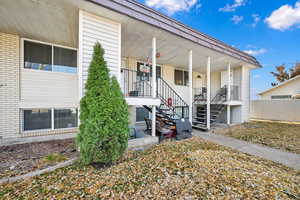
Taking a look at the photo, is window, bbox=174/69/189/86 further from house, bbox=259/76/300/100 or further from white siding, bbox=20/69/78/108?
house, bbox=259/76/300/100

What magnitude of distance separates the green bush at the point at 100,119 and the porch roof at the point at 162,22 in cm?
135

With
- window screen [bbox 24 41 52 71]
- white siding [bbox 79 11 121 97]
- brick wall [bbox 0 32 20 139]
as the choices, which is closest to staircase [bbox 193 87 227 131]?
white siding [bbox 79 11 121 97]

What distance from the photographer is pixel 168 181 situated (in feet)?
7.30

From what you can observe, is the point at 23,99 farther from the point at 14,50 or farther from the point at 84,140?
the point at 84,140

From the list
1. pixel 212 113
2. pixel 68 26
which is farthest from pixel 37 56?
pixel 212 113

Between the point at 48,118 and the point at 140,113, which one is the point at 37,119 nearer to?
the point at 48,118

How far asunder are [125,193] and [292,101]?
12365mm

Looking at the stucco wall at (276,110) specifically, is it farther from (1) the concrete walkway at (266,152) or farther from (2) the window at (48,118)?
(2) the window at (48,118)

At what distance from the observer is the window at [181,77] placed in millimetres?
8555

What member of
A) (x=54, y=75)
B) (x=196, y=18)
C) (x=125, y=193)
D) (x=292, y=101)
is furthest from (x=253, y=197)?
(x=196, y=18)

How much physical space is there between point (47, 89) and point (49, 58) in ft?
3.91

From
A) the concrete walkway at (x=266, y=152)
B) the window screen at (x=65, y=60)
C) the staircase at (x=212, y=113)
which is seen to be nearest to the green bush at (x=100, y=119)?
the window screen at (x=65, y=60)

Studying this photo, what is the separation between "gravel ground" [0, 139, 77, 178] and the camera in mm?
2609

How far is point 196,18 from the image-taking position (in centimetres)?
1048
